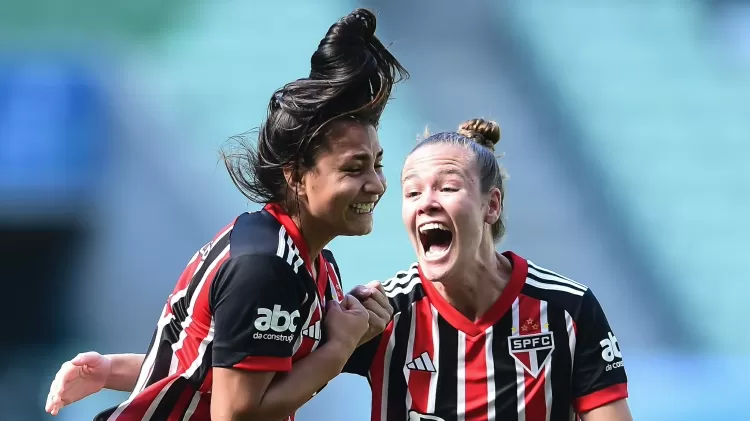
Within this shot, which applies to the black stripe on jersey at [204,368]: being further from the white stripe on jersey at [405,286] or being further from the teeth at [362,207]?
the white stripe on jersey at [405,286]

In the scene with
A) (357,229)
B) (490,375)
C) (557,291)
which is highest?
(357,229)

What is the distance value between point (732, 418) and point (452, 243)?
274 cm

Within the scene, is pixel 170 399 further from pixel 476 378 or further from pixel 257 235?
pixel 476 378

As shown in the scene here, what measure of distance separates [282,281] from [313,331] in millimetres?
234

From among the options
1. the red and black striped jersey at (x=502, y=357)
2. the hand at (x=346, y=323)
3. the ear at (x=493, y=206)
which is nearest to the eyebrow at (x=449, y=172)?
the ear at (x=493, y=206)

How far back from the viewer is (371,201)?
2.18m

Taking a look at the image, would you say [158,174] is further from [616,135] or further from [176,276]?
[616,135]

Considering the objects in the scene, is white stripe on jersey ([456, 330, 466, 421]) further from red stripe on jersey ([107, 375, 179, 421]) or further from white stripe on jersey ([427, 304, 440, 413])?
red stripe on jersey ([107, 375, 179, 421])

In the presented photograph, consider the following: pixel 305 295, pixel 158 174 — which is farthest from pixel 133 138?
pixel 305 295

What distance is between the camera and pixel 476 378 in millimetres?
2547

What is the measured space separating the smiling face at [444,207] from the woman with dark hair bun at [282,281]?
26cm

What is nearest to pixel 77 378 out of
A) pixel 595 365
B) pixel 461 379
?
pixel 461 379

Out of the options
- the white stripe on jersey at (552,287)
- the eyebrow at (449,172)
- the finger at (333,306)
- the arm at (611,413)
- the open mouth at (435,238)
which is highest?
the eyebrow at (449,172)

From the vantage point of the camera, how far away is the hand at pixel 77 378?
2.33m
